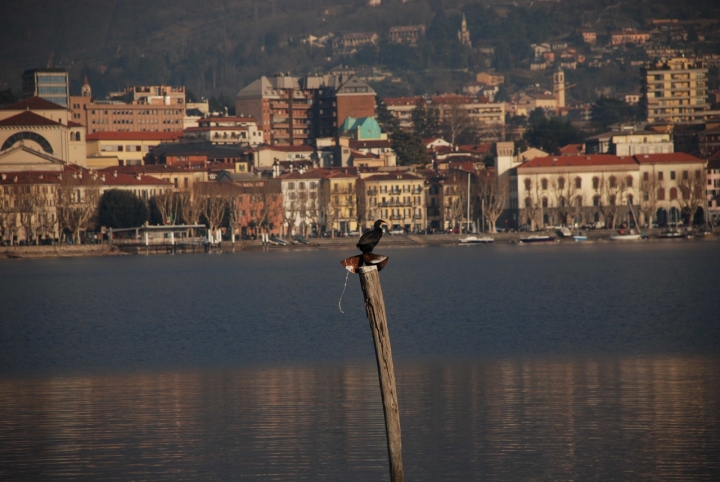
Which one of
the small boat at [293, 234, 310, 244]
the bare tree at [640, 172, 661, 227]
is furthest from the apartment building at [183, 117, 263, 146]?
the bare tree at [640, 172, 661, 227]

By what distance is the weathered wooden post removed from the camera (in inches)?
449

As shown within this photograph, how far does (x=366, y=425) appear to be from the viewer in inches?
722

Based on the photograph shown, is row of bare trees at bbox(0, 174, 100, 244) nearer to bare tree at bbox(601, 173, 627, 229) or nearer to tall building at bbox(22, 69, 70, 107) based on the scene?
bare tree at bbox(601, 173, 627, 229)

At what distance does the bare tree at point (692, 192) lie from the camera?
333 ft

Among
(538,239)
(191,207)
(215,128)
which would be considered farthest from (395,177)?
(215,128)

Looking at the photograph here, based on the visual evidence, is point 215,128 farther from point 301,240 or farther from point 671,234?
point 671,234

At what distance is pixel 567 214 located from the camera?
4080 inches

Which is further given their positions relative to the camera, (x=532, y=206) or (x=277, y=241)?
(x=532, y=206)

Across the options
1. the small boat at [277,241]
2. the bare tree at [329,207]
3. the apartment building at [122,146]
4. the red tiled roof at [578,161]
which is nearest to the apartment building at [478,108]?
the apartment building at [122,146]

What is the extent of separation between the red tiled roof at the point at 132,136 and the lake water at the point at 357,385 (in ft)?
272

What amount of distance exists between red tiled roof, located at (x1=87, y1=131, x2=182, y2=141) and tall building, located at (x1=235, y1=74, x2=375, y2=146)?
16.4 meters

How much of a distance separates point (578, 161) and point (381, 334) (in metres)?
96.1

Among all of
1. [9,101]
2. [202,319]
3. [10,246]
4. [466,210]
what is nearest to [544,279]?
[202,319]

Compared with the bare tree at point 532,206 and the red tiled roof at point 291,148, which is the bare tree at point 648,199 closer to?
the bare tree at point 532,206
